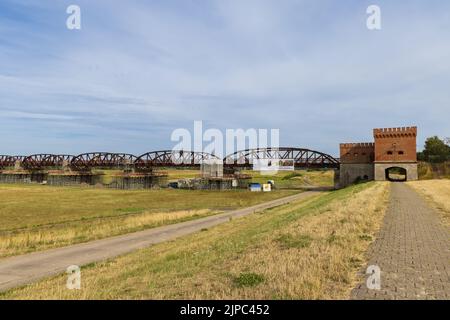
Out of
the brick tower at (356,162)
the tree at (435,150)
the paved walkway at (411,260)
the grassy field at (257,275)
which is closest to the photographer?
the paved walkway at (411,260)

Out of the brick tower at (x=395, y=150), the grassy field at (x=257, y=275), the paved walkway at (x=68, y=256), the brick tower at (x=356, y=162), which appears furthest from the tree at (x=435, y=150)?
the grassy field at (x=257, y=275)

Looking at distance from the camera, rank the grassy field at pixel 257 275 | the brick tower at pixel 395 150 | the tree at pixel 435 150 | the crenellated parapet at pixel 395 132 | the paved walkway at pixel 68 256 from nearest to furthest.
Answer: the grassy field at pixel 257 275
the paved walkway at pixel 68 256
the brick tower at pixel 395 150
the crenellated parapet at pixel 395 132
the tree at pixel 435 150

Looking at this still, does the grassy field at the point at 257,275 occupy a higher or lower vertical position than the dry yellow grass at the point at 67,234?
higher

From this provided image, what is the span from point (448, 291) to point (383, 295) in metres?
1.52

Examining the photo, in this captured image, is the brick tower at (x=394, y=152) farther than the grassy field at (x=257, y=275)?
Yes

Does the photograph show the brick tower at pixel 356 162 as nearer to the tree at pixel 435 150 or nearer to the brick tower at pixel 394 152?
the brick tower at pixel 394 152

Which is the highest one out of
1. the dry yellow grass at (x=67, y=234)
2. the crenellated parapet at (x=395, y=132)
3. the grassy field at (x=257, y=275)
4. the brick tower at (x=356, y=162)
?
the crenellated parapet at (x=395, y=132)

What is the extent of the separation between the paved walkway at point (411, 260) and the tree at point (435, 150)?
113958 mm

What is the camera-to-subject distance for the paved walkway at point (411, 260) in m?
8.41

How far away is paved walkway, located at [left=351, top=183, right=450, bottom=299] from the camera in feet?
27.6

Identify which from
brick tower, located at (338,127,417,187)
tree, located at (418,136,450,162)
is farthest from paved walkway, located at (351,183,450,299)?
tree, located at (418,136,450,162)
